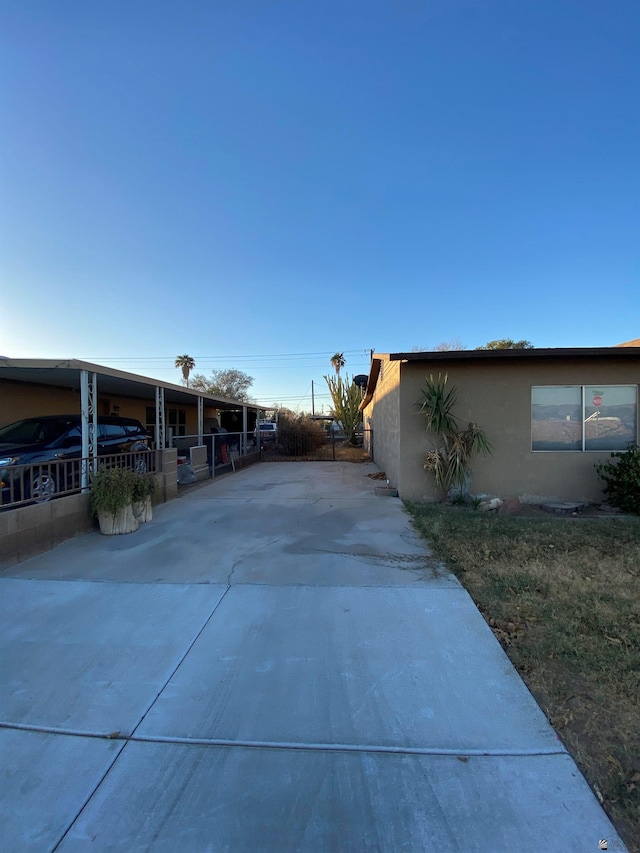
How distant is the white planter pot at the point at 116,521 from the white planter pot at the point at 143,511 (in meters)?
0.18

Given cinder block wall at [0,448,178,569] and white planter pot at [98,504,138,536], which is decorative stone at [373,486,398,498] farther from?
cinder block wall at [0,448,178,569]

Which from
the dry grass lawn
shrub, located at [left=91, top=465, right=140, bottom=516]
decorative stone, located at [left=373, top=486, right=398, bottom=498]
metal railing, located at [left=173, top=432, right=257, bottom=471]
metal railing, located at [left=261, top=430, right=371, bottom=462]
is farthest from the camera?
metal railing, located at [left=261, top=430, right=371, bottom=462]

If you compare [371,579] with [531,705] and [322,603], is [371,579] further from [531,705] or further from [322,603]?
[531,705]

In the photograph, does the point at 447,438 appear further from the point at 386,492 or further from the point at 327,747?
the point at 327,747

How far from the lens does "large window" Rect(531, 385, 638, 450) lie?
764cm

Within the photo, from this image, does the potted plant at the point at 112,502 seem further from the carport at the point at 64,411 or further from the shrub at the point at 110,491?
the carport at the point at 64,411

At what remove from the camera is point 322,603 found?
3605mm

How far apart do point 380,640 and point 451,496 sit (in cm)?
509

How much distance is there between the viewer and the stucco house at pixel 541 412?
301 inches

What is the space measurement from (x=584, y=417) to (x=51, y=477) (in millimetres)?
9201

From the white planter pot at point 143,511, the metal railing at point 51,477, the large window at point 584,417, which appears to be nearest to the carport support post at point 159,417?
the metal railing at point 51,477

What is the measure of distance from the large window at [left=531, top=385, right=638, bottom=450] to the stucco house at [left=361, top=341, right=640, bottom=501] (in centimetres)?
2

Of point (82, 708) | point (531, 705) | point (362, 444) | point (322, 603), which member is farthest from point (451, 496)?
point (362, 444)

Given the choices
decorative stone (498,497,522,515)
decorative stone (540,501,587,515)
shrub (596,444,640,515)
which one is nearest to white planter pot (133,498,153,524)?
decorative stone (498,497,522,515)
